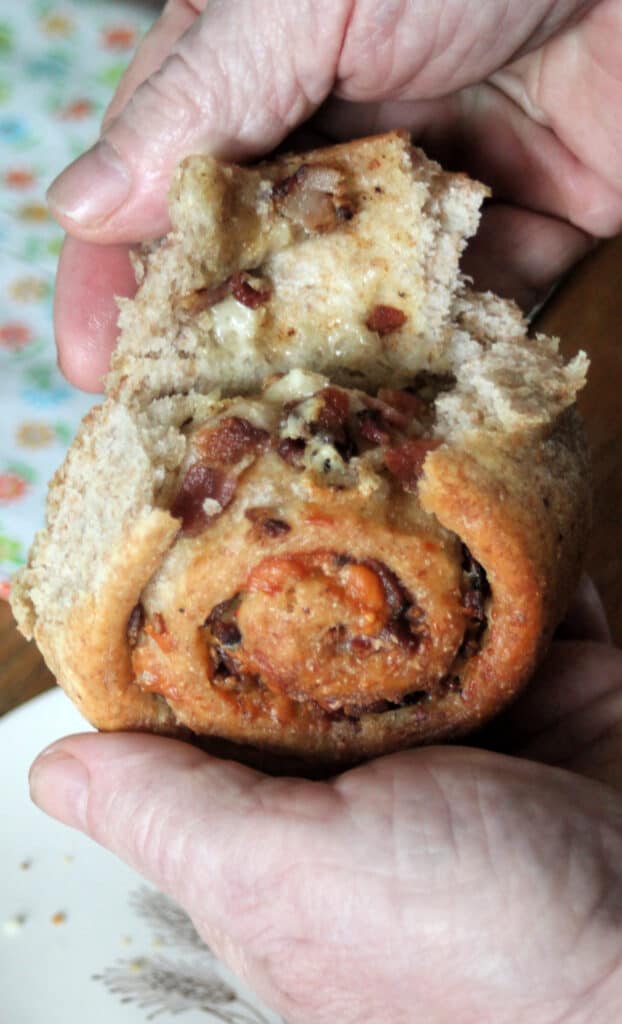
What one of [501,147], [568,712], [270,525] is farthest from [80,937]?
[501,147]

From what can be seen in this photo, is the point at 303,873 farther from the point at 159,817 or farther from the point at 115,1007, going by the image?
the point at 115,1007

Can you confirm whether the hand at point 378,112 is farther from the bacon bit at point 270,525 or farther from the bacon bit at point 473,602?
the bacon bit at point 473,602

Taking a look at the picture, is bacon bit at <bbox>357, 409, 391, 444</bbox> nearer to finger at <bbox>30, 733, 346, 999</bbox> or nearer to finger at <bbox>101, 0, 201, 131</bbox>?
finger at <bbox>30, 733, 346, 999</bbox>

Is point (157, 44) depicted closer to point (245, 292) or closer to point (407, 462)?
point (245, 292)

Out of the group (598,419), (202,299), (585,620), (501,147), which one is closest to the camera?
(202,299)

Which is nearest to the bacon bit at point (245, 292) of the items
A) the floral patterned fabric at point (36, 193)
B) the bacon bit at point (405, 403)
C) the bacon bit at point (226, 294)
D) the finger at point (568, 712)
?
the bacon bit at point (226, 294)

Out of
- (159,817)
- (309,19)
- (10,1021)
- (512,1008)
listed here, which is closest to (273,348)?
(309,19)

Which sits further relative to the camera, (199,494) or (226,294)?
(226,294)

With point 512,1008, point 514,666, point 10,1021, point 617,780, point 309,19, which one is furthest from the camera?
point 10,1021
